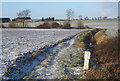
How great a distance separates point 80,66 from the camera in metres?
8.54

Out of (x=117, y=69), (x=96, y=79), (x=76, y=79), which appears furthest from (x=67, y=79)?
(x=117, y=69)

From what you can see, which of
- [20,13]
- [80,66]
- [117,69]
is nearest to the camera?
[117,69]

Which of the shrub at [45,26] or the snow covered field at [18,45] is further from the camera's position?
the shrub at [45,26]

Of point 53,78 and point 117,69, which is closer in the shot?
point 53,78

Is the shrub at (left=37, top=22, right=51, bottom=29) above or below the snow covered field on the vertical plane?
above

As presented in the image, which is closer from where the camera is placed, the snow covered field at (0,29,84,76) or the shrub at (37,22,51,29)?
the snow covered field at (0,29,84,76)

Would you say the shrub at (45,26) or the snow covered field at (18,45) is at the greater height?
the shrub at (45,26)

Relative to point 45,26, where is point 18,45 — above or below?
below

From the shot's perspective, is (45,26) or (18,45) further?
(45,26)

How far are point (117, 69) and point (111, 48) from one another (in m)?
5.18

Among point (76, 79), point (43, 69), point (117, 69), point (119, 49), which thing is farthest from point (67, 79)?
point (119, 49)

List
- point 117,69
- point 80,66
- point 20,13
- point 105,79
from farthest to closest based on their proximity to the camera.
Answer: point 20,13 → point 80,66 → point 117,69 → point 105,79

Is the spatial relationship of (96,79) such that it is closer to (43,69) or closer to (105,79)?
(105,79)

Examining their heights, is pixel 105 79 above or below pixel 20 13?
below
